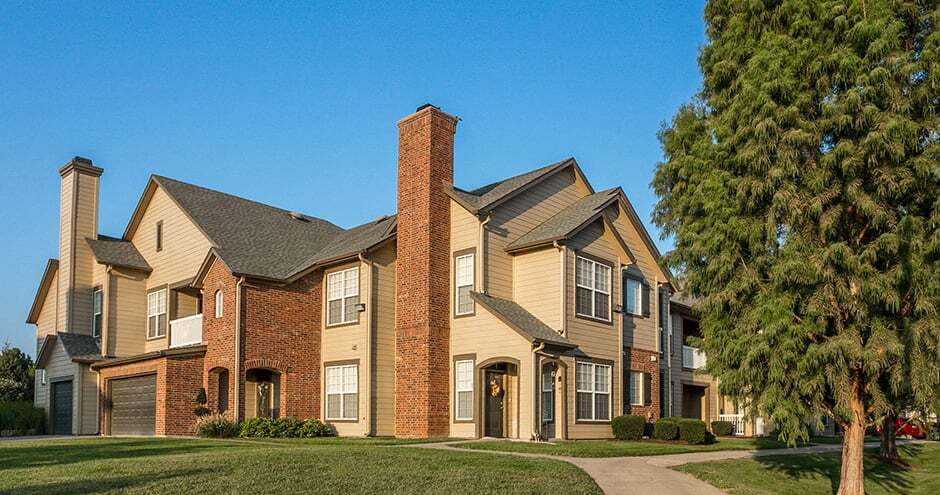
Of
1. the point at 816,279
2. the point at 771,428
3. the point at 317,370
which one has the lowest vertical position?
the point at 771,428

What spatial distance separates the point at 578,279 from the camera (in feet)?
83.8

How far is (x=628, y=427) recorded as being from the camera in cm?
2552

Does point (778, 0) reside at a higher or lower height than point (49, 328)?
higher

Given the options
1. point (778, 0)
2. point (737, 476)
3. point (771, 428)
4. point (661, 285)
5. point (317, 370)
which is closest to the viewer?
point (778, 0)

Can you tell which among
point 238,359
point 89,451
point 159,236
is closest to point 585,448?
A: point 89,451

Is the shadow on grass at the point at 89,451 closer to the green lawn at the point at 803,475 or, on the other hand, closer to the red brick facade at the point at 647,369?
the green lawn at the point at 803,475

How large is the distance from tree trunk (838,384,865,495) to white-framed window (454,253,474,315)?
39.9 feet

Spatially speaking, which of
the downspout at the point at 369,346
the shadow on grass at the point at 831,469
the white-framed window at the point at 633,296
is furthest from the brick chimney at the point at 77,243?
the shadow on grass at the point at 831,469

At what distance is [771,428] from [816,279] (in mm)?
22838

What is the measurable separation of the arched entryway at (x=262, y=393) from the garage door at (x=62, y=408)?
876 cm

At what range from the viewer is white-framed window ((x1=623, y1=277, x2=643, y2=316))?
28.4 m

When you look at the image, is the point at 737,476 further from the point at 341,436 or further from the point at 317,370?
the point at 317,370

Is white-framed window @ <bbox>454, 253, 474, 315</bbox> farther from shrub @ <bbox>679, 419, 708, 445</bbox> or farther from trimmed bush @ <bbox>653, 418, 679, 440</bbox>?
shrub @ <bbox>679, 419, 708, 445</bbox>

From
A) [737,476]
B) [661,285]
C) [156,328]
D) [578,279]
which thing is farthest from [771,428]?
[156,328]
